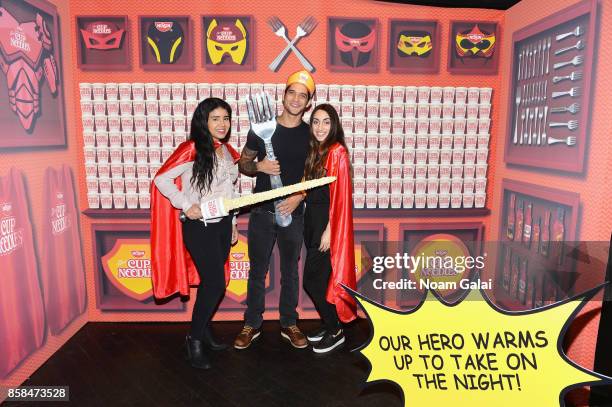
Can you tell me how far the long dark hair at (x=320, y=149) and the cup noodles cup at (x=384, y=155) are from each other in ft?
2.03

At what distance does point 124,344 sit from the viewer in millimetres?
2678

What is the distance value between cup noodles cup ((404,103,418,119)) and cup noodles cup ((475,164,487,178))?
593 mm

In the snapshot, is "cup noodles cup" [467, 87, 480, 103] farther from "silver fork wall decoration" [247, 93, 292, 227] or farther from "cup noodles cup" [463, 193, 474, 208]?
"silver fork wall decoration" [247, 93, 292, 227]

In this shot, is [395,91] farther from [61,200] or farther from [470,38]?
[61,200]

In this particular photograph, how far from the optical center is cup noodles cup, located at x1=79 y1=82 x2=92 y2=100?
277 cm

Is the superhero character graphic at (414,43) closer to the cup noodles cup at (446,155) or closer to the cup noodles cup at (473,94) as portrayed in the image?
the cup noodles cup at (473,94)

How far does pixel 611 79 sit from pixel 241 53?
2.06 meters

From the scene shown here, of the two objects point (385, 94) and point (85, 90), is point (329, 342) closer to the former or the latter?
point (385, 94)

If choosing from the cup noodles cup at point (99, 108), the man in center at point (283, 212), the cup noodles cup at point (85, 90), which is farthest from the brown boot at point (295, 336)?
the cup noodles cup at point (85, 90)

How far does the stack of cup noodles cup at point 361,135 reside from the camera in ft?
9.20

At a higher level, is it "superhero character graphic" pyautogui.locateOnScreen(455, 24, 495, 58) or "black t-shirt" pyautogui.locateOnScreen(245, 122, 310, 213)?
"superhero character graphic" pyautogui.locateOnScreen(455, 24, 495, 58)

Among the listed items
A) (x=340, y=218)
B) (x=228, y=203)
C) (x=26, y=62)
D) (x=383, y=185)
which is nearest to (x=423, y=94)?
(x=383, y=185)

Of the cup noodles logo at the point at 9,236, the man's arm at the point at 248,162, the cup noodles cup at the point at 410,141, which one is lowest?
the cup noodles logo at the point at 9,236

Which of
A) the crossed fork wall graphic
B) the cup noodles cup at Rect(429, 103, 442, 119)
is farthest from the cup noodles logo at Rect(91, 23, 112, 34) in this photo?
the cup noodles cup at Rect(429, 103, 442, 119)
